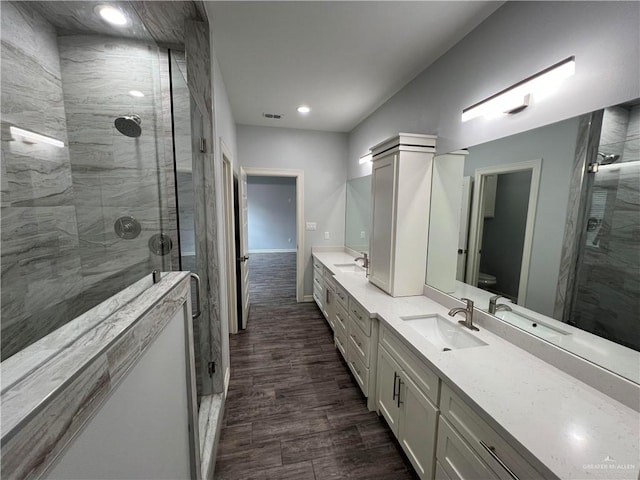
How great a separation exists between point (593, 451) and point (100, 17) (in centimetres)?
251

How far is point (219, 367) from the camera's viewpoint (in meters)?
1.96

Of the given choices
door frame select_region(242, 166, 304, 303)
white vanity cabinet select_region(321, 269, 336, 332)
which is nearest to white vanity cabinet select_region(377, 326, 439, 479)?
white vanity cabinet select_region(321, 269, 336, 332)

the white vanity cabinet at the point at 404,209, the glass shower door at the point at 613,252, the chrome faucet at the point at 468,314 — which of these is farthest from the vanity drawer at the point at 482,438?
the white vanity cabinet at the point at 404,209

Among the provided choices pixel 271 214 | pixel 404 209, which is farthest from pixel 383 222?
pixel 271 214

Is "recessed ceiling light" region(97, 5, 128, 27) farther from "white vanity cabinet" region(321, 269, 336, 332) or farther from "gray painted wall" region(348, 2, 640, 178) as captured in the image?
"white vanity cabinet" region(321, 269, 336, 332)

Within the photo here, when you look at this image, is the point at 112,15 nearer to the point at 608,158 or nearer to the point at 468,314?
the point at 608,158

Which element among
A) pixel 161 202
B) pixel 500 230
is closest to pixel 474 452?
pixel 500 230

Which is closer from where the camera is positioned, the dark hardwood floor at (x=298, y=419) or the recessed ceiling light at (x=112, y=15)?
the recessed ceiling light at (x=112, y=15)

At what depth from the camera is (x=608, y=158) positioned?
1.06m

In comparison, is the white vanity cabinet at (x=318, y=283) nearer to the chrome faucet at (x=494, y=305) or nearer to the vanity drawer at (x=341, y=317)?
Answer: the vanity drawer at (x=341, y=317)

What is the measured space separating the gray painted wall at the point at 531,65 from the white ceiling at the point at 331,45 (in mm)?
163

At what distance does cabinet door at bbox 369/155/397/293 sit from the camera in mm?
2102

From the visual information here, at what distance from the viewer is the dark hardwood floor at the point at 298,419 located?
1.55 m

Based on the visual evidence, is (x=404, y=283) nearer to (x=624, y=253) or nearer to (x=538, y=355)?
(x=538, y=355)
